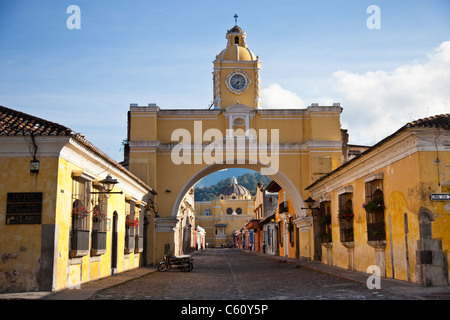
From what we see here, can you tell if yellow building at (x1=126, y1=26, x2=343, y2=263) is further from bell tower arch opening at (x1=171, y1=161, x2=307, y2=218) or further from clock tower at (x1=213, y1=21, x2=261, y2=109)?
clock tower at (x1=213, y1=21, x2=261, y2=109)

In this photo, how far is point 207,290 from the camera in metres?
11.2

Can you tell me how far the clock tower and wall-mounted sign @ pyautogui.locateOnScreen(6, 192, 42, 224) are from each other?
49.8 feet

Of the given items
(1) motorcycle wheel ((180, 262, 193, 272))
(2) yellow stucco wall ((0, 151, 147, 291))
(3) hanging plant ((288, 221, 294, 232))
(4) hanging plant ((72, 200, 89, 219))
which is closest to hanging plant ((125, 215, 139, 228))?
(1) motorcycle wheel ((180, 262, 193, 272))

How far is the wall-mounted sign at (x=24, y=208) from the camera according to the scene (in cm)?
1066

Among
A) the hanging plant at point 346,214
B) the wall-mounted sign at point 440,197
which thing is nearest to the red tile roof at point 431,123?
the wall-mounted sign at point 440,197

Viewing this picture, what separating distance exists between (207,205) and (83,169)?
8066 centimetres

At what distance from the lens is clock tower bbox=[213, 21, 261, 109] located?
83.6 ft

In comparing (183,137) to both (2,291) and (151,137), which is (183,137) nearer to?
(151,137)

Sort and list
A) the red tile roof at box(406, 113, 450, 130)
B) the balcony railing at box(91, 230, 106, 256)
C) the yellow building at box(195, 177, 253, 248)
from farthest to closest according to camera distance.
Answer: the yellow building at box(195, 177, 253, 248) < the balcony railing at box(91, 230, 106, 256) < the red tile roof at box(406, 113, 450, 130)

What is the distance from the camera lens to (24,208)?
10734 millimetres

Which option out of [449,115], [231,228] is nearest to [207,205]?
[231,228]

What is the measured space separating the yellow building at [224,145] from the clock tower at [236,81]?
934 millimetres

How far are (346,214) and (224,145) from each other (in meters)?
8.46

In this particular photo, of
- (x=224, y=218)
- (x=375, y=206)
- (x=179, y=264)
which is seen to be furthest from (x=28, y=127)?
(x=224, y=218)
